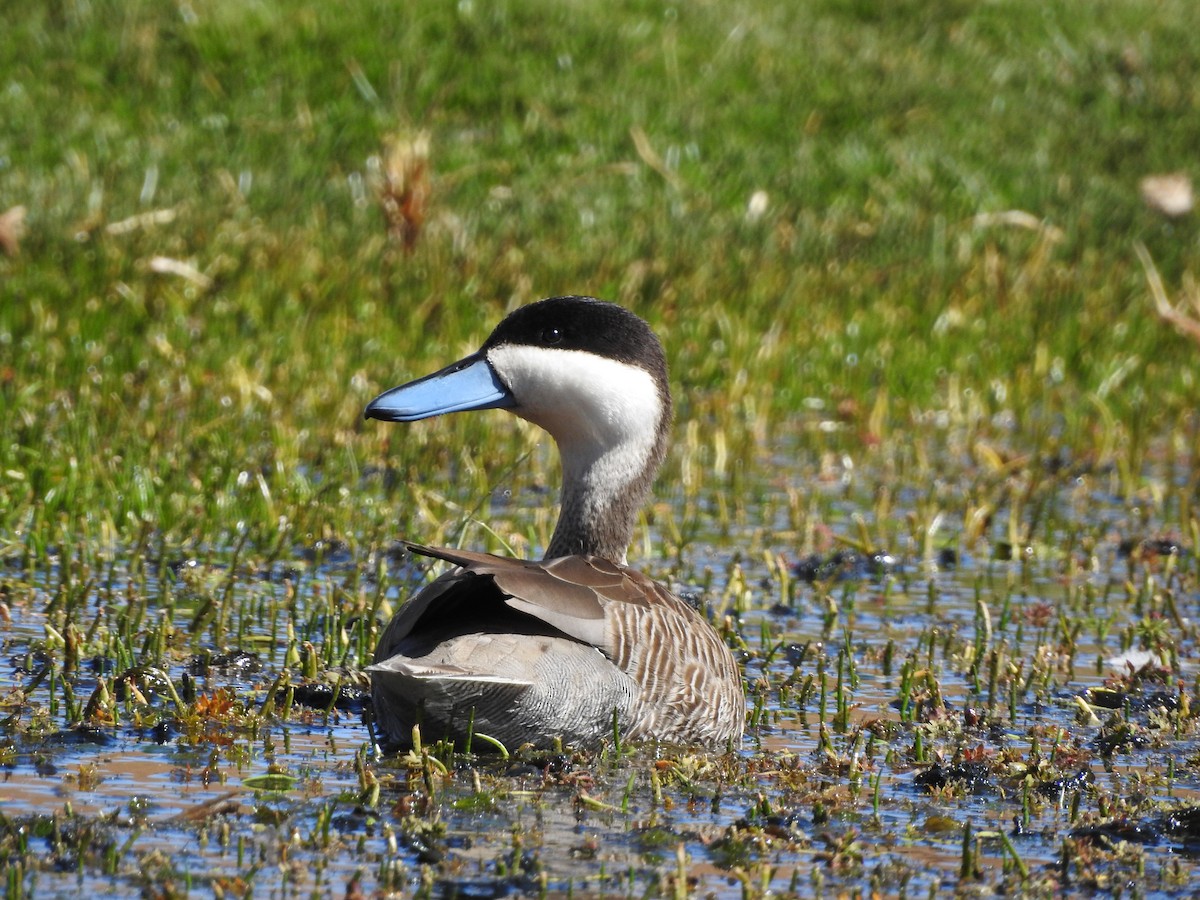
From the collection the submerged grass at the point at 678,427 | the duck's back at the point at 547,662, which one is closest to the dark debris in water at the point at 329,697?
the submerged grass at the point at 678,427

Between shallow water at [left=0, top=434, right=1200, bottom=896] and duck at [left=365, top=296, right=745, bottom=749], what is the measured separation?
0.44 ft

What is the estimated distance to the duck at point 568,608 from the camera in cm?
481

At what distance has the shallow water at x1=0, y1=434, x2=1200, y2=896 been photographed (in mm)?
4098

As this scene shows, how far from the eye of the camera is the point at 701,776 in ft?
16.3

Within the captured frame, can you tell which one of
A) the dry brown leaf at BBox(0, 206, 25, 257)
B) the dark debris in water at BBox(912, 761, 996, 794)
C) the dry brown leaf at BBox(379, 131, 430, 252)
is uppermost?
the dry brown leaf at BBox(379, 131, 430, 252)

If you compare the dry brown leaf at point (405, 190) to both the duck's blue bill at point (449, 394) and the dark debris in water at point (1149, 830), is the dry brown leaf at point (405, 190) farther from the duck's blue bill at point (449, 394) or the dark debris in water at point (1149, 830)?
the dark debris in water at point (1149, 830)

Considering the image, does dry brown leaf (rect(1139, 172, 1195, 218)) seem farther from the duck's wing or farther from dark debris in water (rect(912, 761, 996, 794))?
dark debris in water (rect(912, 761, 996, 794))

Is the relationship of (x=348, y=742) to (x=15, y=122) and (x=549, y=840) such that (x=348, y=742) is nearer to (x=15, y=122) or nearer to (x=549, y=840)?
(x=549, y=840)

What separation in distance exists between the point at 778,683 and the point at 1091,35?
50.4ft

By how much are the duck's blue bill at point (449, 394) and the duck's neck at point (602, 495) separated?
12.5 inches

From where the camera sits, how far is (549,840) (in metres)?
4.34

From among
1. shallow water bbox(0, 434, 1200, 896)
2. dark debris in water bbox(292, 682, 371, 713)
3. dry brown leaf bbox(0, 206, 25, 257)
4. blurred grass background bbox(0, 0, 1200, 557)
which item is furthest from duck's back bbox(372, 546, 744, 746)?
dry brown leaf bbox(0, 206, 25, 257)

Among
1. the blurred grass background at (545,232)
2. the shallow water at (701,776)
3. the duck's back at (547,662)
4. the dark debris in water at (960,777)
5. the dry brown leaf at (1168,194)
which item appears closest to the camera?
the shallow water at (701,776)

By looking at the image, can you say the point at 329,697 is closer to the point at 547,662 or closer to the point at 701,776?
the point at 547,662
